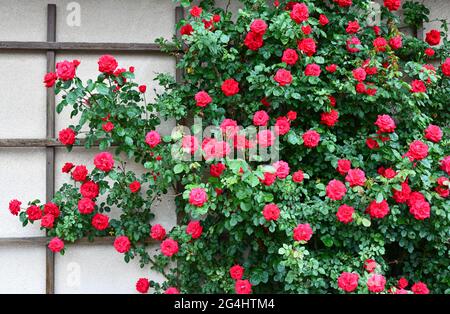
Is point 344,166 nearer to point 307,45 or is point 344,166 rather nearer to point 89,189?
point 307,45

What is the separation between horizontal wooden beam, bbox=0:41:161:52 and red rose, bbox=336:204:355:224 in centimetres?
134

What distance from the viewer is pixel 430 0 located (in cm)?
265

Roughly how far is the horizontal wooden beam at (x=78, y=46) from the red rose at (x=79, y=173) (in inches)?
27.0

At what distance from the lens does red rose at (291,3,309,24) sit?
207 cm

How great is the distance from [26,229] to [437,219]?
2.10 metres

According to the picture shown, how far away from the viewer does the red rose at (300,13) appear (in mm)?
2072

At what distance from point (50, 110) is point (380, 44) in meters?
1.77

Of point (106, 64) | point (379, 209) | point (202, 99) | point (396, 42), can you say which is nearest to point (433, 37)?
point (396, 42)

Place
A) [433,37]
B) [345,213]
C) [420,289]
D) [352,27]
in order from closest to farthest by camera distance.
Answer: [345,213]
[420,289]
[352,27]
[433,37]

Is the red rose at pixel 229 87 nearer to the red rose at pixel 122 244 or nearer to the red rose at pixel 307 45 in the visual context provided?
the red rose at pixel 307 45

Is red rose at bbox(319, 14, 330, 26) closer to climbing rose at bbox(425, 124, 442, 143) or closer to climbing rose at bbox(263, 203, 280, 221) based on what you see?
climbing rose at bbox(425, 124, 442, 143)

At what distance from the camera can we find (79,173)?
2297 millimetres
